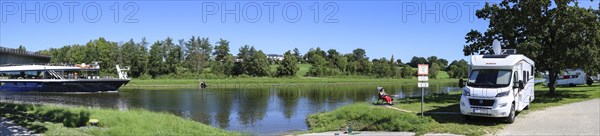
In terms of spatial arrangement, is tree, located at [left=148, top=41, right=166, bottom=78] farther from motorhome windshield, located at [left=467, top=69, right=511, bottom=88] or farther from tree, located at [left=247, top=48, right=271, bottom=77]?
motorhome windshield, located at [left=467, top=69, right=511, bottom=88]

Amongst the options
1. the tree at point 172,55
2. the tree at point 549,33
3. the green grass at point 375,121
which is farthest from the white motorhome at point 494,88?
the tree at point 172,55

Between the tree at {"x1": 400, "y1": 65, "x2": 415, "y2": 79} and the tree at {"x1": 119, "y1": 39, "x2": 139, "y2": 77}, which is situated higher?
the tree at {"x1": 119, "y1": 39, "x2": 139, "y2": 77}

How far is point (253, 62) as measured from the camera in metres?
105

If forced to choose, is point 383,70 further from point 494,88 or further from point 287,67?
point 494,88

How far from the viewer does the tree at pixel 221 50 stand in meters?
124

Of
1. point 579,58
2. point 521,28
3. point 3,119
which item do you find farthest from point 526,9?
point 3,119

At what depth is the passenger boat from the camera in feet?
202

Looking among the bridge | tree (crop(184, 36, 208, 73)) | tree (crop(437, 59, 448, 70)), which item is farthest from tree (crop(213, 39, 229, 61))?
tree (crop(437, 59, 448, 70))

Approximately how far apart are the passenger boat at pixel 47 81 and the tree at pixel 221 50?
193 feet

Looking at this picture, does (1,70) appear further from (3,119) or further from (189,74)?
(3,119)

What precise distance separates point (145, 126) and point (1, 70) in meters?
57.9

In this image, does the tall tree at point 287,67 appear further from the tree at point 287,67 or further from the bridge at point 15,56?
the bridge at point 15,56

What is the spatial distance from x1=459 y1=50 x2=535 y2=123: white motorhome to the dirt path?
0.64 meters

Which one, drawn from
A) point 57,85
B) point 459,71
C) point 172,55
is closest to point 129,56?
point 172,55
